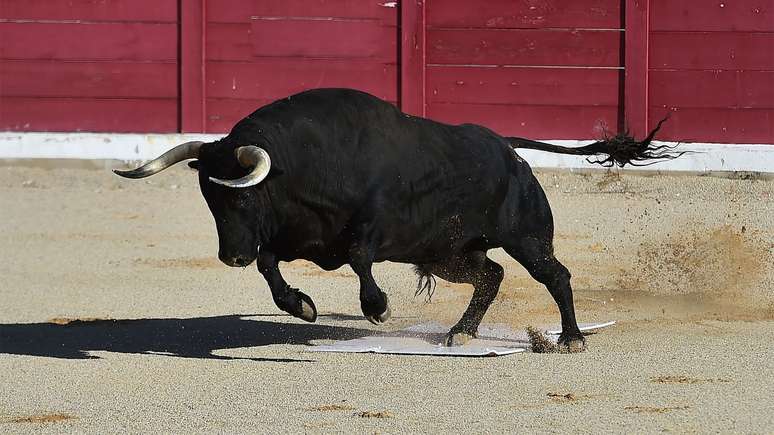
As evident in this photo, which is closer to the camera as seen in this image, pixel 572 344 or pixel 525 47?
pixel 572 344

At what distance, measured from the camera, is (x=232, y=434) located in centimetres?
479

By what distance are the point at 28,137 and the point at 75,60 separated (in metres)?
0.71

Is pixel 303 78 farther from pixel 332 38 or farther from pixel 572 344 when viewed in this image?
pixel 572 344

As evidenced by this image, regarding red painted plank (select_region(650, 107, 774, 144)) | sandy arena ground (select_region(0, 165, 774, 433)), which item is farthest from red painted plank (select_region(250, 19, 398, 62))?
red painted plank (select_region(650, 107, 774, 144))

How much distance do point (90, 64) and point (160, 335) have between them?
580cm

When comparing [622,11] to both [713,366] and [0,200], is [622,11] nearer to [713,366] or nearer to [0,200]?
[0,200]

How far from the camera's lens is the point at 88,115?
40.1 feet

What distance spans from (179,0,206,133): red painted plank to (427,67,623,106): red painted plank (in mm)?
1615

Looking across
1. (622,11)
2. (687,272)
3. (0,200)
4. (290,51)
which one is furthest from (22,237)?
(622,11)

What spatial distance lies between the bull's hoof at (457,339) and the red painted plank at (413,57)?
574 cm

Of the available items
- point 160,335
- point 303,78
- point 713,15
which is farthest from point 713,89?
point 160,335

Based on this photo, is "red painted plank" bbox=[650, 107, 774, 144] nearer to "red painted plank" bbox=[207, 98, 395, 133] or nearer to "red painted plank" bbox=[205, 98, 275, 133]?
"red painted plank" bbox=[207, 98, 395, 133]

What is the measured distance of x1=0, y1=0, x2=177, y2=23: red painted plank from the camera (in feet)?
40.0

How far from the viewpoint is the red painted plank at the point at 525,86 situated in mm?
12062
